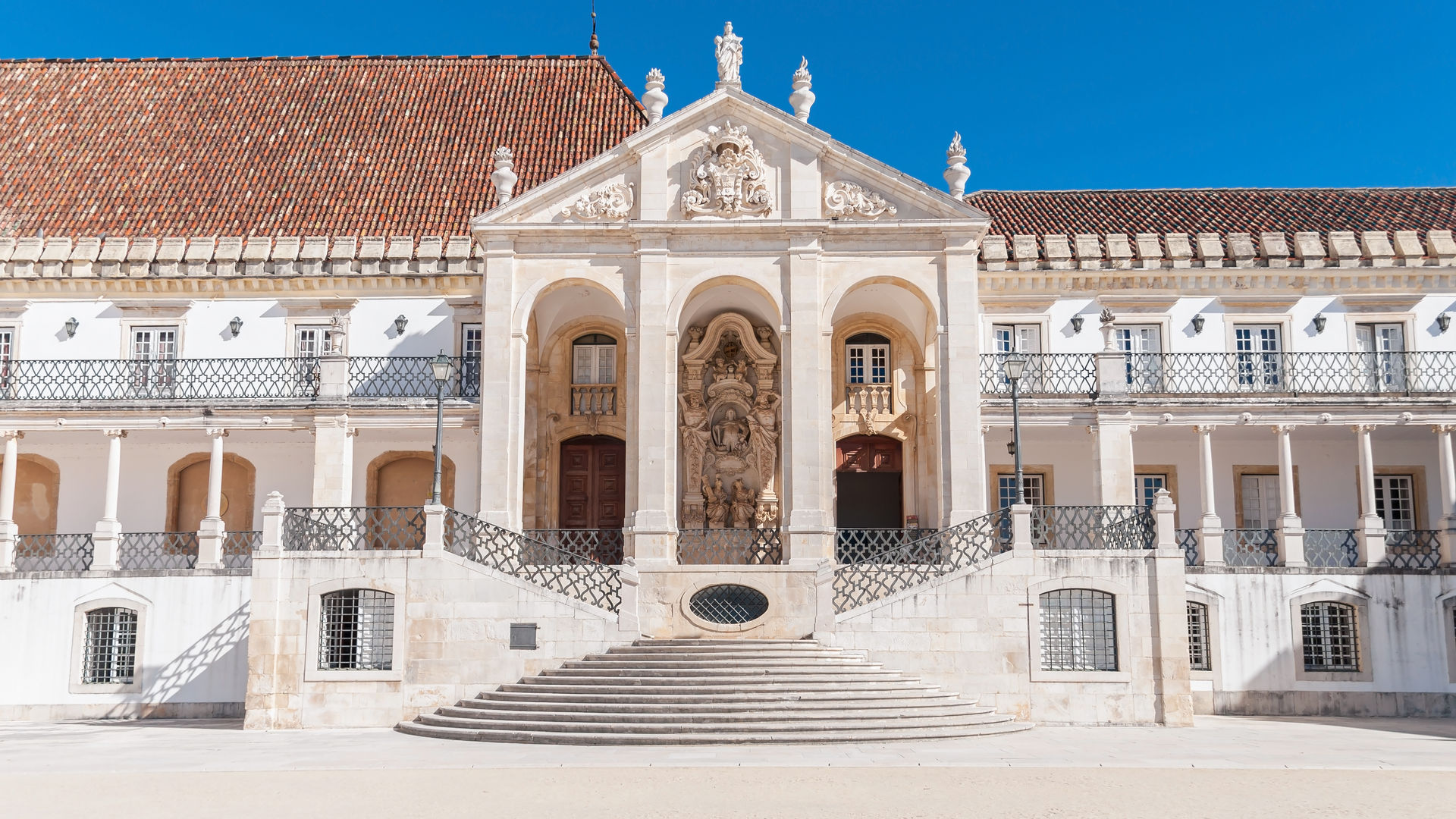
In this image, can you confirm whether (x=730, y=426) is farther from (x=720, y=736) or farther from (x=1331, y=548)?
(x=1331, y=548)

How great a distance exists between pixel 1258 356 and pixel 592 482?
13.8 m

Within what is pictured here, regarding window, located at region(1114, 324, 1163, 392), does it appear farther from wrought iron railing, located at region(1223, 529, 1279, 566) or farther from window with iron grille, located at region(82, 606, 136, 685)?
window with iron grille, located at region(82, 606, 136, 685)

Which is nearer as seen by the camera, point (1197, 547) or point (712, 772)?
point (712, 772)

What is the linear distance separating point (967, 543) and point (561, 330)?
9837mm

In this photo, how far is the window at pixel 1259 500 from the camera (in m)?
26.4

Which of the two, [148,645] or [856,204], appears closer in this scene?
[856,204]

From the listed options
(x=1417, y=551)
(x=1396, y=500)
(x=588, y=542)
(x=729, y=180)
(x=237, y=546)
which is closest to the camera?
(x=588, y=542)

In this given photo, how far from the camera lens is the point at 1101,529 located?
68.5 ft

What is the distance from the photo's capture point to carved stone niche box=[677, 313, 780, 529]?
25.6 metres

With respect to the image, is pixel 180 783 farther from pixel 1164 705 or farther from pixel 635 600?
pixel 1164 705

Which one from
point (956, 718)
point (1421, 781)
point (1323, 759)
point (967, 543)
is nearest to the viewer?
point (1421, 781)

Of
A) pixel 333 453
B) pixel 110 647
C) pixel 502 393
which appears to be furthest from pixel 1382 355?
pixel 110 647

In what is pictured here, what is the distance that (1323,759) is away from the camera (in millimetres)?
15312

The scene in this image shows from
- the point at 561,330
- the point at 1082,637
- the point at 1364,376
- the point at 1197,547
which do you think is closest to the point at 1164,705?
the point at 1082,637
